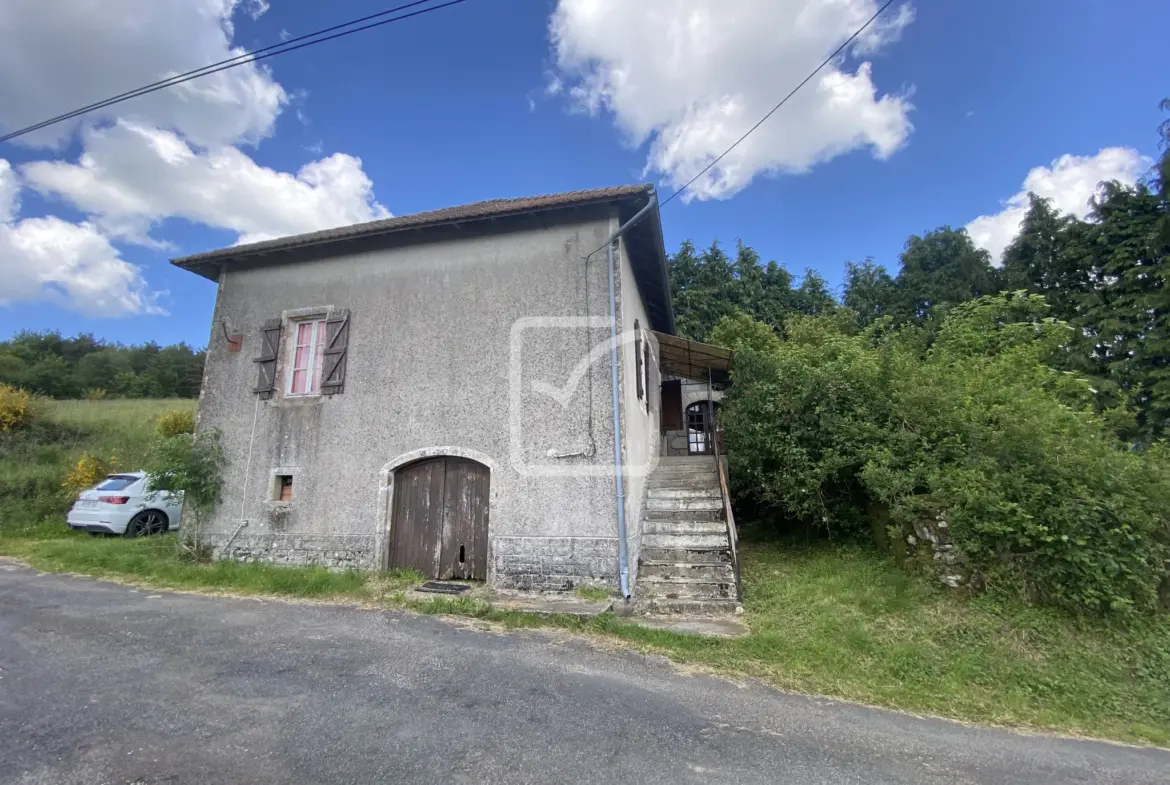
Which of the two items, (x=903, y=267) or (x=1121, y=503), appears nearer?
(x=1121, y=503)

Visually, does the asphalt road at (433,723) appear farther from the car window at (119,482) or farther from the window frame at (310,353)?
the car window at (119,482)

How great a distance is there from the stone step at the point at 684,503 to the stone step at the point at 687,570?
1.28 meters

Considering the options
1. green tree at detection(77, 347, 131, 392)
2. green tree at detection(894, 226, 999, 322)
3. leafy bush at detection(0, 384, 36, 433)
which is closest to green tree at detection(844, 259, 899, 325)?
green tree at detection(894, 226, 999, 322)

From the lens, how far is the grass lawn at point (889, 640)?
4043mm

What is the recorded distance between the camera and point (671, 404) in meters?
15.6

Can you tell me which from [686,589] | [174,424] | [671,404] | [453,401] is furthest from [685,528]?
[174,424]

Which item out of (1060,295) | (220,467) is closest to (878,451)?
(220,467)

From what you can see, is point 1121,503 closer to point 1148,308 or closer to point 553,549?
point 553,549

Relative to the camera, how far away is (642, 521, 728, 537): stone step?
7.05m

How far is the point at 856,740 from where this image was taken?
334cm

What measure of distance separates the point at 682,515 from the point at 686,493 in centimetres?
48

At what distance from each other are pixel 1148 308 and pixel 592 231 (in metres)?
16.6

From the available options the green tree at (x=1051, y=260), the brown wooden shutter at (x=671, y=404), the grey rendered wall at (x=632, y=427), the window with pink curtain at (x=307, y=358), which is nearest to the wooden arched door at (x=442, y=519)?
the grey rendered wall at (x=632, y=427)

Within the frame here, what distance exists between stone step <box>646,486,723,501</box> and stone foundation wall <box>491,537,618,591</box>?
1997 millimetres
